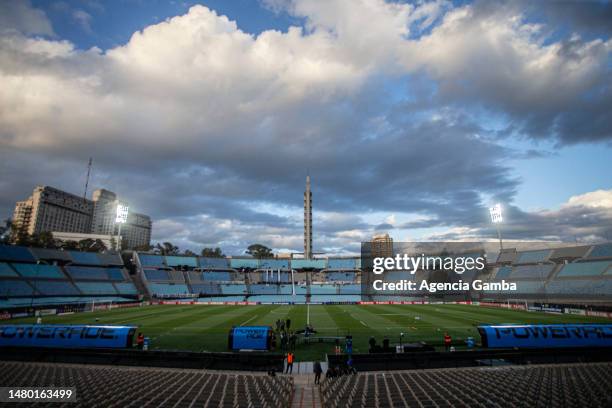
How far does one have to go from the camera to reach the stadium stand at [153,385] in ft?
42.1

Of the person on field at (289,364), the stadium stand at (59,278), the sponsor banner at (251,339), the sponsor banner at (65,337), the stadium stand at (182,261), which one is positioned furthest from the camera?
the stadium stand at (182,261)

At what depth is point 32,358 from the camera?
22.4 m

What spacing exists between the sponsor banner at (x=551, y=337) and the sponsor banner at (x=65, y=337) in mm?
25647

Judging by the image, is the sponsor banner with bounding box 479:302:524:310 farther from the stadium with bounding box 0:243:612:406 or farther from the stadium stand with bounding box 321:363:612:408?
the stadium stand with bounding box 321:363:612:408

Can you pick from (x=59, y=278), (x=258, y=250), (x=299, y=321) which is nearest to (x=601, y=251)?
(x=299, y=321)

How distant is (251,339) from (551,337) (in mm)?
20549

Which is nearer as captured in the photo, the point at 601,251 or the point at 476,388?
the point at 476,388

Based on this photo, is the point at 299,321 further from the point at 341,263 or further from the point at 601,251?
the point at 341,263

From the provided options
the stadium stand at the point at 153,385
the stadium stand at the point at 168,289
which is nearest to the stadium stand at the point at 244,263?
the stadium stand at the point at 168,289

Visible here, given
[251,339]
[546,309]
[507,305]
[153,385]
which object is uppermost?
[251,339]

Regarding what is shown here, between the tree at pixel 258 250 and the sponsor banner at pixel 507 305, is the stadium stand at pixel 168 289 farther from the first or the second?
the tree at pixel 258 250

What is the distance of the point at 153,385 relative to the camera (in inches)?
609

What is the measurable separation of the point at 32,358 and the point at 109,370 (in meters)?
7.75

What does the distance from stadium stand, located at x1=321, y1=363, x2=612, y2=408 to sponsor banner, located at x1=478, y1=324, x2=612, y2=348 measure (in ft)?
8.30
